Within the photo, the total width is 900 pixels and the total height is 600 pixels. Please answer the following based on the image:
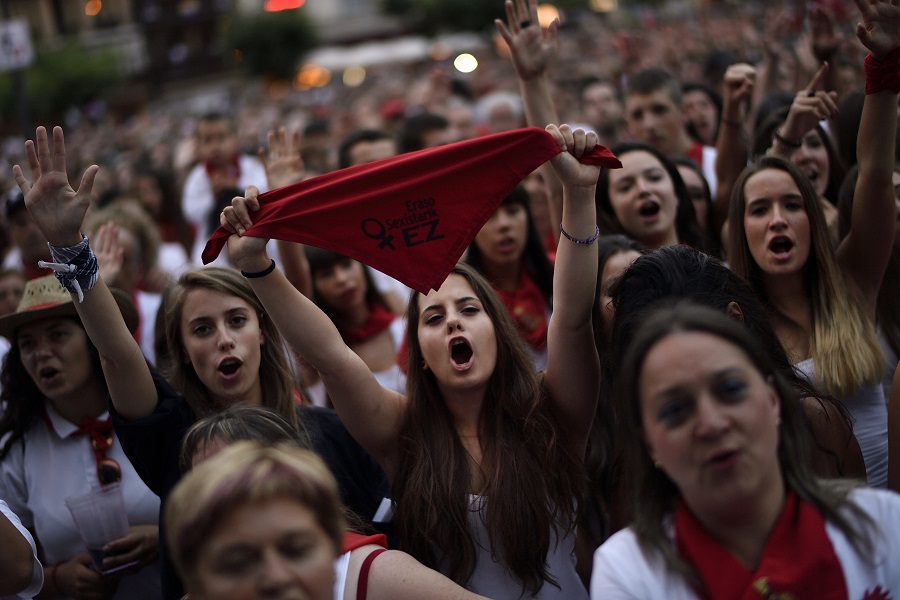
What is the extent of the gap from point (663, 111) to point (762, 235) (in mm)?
2700

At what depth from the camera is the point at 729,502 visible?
203cm

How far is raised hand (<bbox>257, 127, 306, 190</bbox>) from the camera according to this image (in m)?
4.65

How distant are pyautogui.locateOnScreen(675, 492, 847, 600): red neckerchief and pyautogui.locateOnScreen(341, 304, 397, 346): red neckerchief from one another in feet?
9.46

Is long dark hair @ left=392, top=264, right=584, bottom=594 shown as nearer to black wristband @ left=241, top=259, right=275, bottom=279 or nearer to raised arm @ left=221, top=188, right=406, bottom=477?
raised arm @ left=221, top=188, right=406, bottom=477

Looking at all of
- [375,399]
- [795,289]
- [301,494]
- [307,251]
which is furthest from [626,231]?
[301,494]

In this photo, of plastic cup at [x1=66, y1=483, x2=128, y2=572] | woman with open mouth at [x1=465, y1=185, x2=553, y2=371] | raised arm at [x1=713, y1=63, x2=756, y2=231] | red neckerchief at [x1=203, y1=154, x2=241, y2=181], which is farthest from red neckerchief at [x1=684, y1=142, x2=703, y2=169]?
plastic cup at [x1=66, y1=483, x2=128, y2=572]

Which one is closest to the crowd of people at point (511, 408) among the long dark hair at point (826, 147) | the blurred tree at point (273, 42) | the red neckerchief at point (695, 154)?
the long dark hair at point (826, 147)

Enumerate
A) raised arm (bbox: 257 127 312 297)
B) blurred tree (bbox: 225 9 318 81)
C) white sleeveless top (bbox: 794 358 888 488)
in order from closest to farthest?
white sleeveless top (bbox: 794 358 888 488), raised arm (bbox: 257 127 312 297), blurred tree (bbox: 225 9 318 81)

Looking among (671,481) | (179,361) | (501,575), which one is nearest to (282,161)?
(179,361)

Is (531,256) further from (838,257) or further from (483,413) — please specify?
(483,413)

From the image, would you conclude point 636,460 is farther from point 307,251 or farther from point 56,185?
point 307,251

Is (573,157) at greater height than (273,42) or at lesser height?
lesser

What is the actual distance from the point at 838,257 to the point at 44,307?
3.09 meters

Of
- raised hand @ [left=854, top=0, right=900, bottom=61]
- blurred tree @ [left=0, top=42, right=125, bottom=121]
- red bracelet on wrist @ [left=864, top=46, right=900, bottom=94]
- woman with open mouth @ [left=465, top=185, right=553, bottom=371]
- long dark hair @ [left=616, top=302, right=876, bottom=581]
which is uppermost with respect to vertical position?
blurred tree @ [left=0, top=42, right=125, bottom=121]
